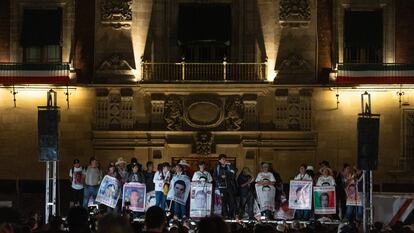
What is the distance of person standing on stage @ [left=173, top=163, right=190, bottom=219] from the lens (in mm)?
34562

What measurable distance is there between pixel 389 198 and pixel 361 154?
2.46 metres

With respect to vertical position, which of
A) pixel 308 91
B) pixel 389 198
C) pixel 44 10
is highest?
pixel 44 10

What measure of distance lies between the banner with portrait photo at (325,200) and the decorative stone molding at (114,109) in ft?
34.5

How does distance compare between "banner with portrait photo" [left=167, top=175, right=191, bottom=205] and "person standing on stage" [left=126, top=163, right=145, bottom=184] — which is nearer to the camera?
"banner with portrait photo" [left=167, top=175, right=191, bottom=205]

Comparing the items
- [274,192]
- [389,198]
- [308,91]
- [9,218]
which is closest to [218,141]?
[308,91]

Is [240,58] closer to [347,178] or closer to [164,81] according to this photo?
[164,81]

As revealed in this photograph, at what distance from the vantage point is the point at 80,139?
42250mm

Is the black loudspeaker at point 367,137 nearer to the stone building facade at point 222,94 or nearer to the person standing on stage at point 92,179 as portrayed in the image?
the person standing on stage at point 92,179

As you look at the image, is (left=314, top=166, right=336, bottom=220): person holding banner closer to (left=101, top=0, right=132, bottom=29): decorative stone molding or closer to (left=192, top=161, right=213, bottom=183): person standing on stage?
(left=192, top=161, right=213, bottom=183): person standing on stage

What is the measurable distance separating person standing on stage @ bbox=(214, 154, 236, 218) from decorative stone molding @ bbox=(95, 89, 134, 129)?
8.13 metres

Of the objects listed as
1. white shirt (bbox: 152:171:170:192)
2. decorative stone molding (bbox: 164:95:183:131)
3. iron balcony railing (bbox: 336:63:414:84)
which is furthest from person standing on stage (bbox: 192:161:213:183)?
iron balcony railing (bbox: 336:63:414:84)

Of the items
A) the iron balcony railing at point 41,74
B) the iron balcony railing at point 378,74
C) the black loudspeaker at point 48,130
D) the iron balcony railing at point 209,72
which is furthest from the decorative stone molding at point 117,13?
the black loudspeaker at point 48,130

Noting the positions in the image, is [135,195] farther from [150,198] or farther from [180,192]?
[180,192]

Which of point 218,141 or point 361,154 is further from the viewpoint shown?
point 218,141
